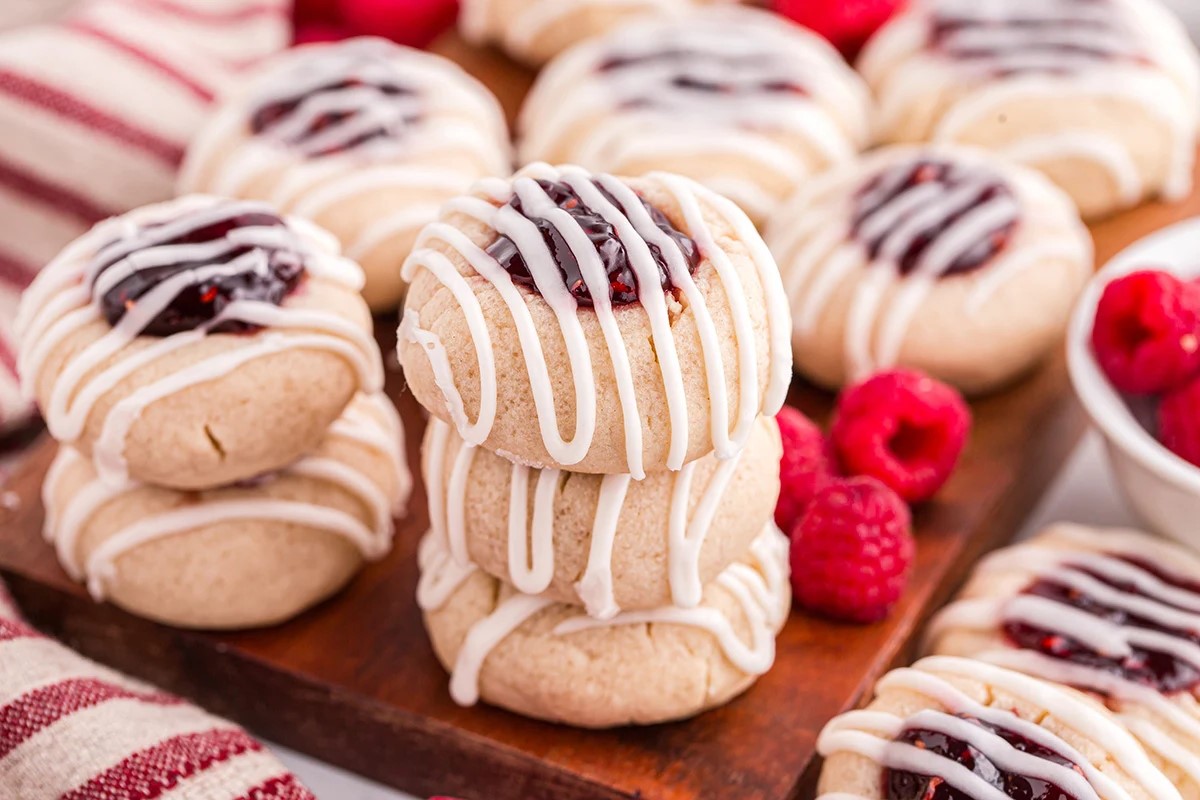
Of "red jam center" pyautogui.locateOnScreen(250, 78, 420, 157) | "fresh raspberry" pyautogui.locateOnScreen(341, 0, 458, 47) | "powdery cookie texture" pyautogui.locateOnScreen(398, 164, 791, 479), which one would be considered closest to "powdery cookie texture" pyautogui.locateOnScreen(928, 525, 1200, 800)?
"powdery cookie texture" pyautogui.locateOnScreen(398, 164, 791, 479)

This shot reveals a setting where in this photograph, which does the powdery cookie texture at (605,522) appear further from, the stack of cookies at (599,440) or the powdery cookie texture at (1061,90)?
the powdery cookie texture at (1061,90)

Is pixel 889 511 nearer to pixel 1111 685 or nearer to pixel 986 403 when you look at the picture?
pixel 1111 685

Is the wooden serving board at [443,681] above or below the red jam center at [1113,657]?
below

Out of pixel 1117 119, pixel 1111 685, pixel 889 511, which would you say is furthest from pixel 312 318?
pixel 1117 119

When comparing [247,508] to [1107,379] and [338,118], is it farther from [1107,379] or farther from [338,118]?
[1107,379]

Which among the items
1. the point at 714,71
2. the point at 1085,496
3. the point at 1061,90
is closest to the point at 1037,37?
the point at 1061,90

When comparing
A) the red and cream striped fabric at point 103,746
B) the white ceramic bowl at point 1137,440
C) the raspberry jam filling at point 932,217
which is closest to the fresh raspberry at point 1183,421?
the white ceramic bowl at point 1137,440

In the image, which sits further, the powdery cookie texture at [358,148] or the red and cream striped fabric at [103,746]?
the powdery cookie texture at [358,148]
